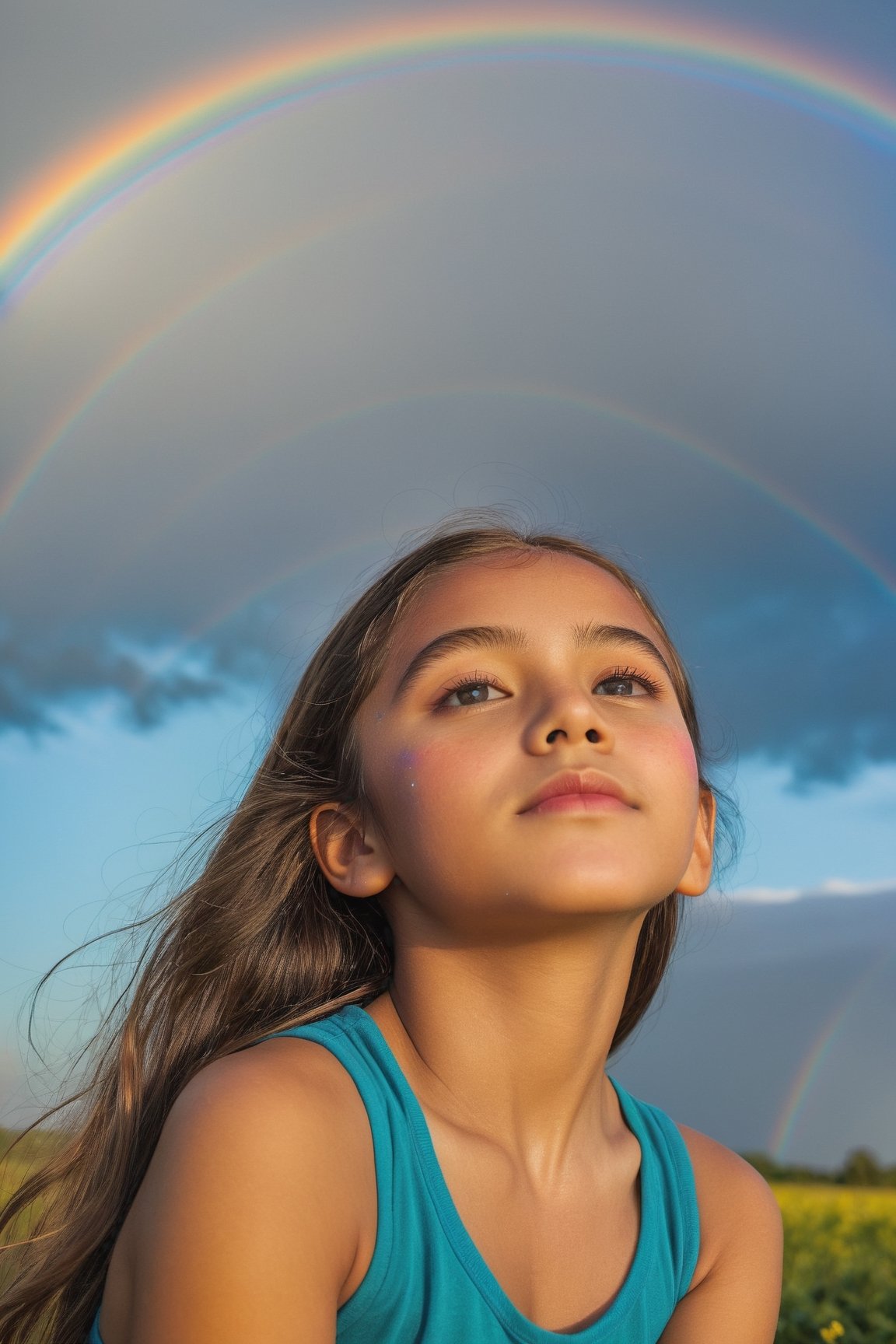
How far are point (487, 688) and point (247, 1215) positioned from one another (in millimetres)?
1115

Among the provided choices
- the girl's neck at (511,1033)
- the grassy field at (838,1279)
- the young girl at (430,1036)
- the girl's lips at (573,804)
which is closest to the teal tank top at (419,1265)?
the young girl at (430,1036)

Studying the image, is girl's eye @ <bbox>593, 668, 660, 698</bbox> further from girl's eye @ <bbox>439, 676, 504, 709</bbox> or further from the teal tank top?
the teal tank top

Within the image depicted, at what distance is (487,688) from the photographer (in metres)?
2.48

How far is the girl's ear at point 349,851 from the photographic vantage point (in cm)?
255

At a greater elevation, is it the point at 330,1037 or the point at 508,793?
the point at 508,793

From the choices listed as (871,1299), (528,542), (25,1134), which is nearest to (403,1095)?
(25,1134)

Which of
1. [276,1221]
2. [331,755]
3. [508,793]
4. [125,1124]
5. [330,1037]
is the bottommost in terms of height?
[276,1221]

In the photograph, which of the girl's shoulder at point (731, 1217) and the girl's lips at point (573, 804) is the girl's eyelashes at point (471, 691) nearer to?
the girl's lips at point (573, 804)

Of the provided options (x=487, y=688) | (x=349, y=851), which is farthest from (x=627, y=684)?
(x=349, y=851)

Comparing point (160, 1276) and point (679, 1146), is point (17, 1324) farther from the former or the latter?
point (679, 1146)

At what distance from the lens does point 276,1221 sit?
1.82 meters

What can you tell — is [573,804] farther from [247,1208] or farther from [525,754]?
[247,1208]

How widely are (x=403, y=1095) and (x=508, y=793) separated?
0.64 m

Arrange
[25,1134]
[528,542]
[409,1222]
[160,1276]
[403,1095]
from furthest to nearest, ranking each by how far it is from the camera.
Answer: [528,542], [25,1134], [403,1095], [409,1222], [160,1276]
